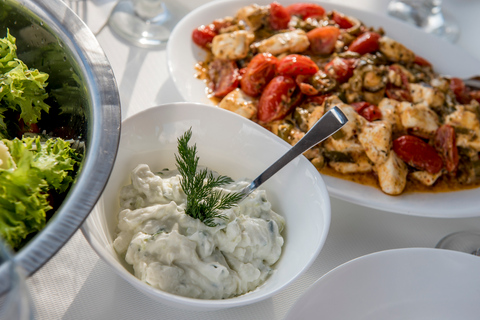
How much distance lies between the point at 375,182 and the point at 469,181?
0.43 meters

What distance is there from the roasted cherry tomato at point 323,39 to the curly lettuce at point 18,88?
133 centimetres

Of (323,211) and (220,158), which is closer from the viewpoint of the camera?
(323,211)

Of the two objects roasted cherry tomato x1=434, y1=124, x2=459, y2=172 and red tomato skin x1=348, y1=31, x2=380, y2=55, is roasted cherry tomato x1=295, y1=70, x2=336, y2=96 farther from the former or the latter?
roasted cherry tomato x1=434, y1=124, x2=459, y2=172

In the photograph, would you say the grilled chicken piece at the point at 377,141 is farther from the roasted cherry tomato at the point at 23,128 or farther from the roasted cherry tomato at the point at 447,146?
the roasted cherry tomato at the point at 23,128

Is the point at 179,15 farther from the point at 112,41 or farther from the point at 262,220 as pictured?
the point at 262,220

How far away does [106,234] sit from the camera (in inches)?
49.5

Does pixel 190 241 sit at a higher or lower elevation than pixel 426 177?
higher

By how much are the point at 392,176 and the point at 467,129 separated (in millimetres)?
461

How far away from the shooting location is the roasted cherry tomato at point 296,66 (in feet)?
6.63

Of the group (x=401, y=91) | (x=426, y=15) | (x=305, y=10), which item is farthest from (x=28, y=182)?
(x=426, y=15)

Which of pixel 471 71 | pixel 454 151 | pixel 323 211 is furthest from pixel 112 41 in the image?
pixel 471 71

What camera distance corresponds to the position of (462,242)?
5.76ft

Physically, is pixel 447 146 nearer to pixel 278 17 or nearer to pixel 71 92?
pixel 278 17

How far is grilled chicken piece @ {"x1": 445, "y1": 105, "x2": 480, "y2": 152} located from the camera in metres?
1.93
